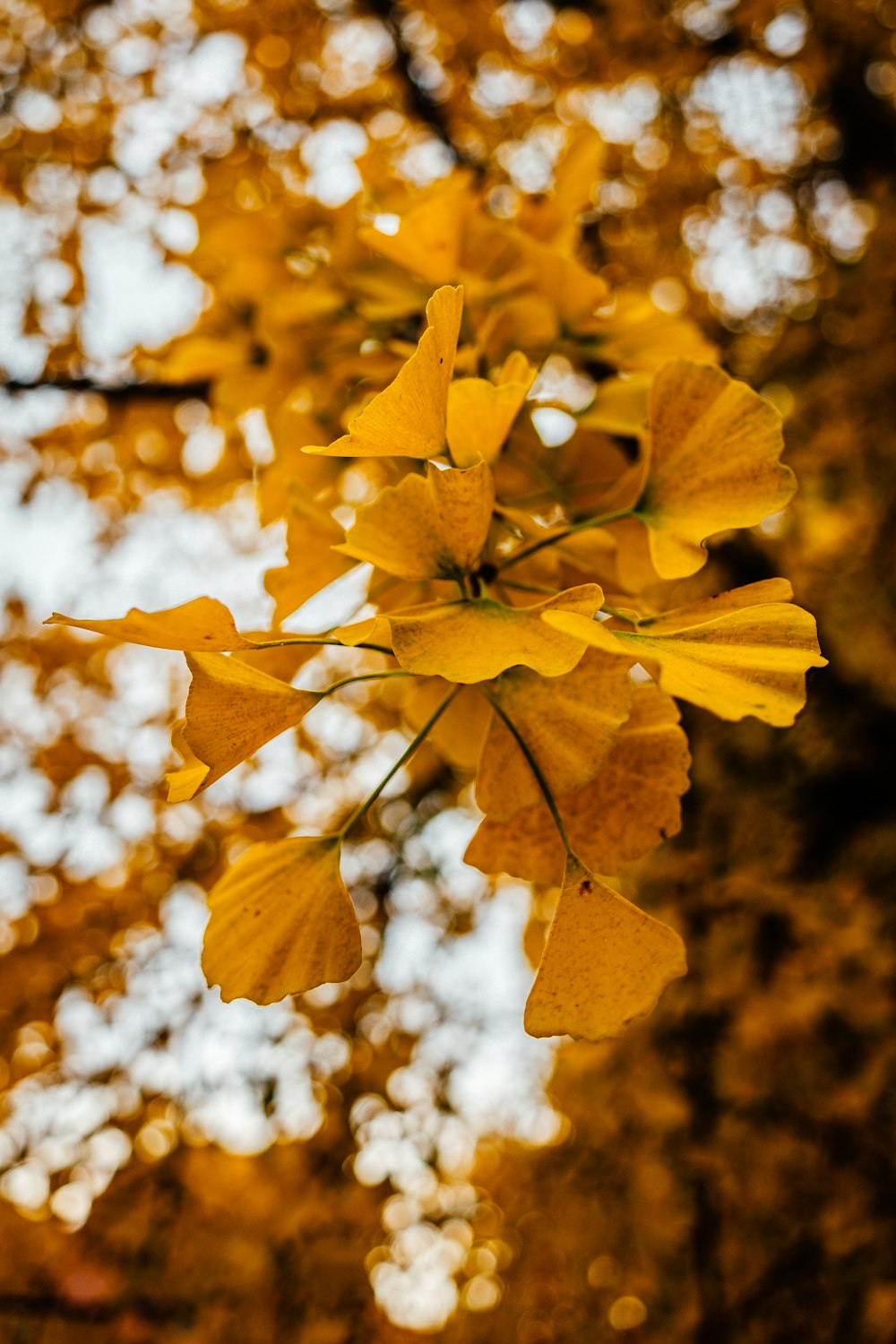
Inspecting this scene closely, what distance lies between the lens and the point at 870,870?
8.79 ft

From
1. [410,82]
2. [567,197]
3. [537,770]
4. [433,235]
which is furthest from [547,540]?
[410,82]

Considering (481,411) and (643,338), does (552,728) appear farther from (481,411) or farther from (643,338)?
(643,338)

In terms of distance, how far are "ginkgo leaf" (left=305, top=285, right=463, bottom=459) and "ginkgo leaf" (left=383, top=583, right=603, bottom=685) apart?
85 mm

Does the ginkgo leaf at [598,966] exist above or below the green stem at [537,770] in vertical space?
below

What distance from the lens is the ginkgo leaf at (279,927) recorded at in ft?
1.67

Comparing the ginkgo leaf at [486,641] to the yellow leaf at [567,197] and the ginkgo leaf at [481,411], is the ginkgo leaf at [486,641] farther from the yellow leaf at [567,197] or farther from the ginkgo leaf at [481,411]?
the yellow leaf at [567,197]

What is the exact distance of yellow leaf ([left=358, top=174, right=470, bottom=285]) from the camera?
72 cm

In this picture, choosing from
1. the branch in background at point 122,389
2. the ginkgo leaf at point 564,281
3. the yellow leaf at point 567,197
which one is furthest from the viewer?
the branch in background at point 122,389

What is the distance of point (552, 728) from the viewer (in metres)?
0.48

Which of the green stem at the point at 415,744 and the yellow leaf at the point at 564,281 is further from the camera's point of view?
the yellow leaf at the point at 564,281

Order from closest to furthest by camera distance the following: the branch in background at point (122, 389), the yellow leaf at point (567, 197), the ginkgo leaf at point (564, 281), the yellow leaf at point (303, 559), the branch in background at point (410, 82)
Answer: the yellow leaf at point (303, 559) → the ginkgo leaf at point (564, 281) → the yellow leaf at point (567, 197) → the branch in background at point (122, 389) → the branch in background at point (410, 82)

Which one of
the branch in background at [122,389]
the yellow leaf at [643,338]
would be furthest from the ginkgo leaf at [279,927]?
the branch in background at [122,389]

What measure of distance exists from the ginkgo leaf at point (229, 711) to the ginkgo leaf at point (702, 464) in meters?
0.23

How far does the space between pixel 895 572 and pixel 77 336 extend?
91.6 inches
